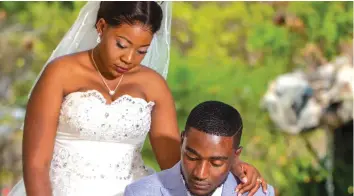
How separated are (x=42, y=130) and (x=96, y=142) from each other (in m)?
0.32

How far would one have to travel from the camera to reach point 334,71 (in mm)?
9250

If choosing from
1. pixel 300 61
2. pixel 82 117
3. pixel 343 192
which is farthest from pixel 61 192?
pixel 300 61

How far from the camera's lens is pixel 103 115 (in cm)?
466

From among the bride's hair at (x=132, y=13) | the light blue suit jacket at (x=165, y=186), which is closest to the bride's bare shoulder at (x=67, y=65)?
the bride's hair at (x=132, y=13)

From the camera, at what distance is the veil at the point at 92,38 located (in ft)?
16.9

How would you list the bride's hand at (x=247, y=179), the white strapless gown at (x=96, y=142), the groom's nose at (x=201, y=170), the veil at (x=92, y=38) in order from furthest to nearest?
the veil at (x=92, y=38) < the white strapless gown at (x=96, y=142) < the bride's hand at (x=247, y=179) < the groom's nose at (x=201, y=170)

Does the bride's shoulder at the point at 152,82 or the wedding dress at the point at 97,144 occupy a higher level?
the bride's shoulder at the point at 152,82

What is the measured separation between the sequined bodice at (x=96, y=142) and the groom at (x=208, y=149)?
50 cm

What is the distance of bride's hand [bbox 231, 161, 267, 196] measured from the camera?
4.39 metres

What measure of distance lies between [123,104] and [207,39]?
214 inches

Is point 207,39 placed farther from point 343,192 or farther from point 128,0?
point 128,0

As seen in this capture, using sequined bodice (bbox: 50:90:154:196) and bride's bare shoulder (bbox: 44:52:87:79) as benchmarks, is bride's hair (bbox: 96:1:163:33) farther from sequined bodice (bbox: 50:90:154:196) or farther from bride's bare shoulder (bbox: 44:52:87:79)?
sequined bodice (bbox: 50:90:154:196)

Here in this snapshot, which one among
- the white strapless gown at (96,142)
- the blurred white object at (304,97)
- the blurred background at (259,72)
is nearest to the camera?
the white strapless gown at (96,142)

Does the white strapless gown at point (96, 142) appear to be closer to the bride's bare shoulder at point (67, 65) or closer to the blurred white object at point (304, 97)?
the bride's bare shoulder at point (67, 65)
